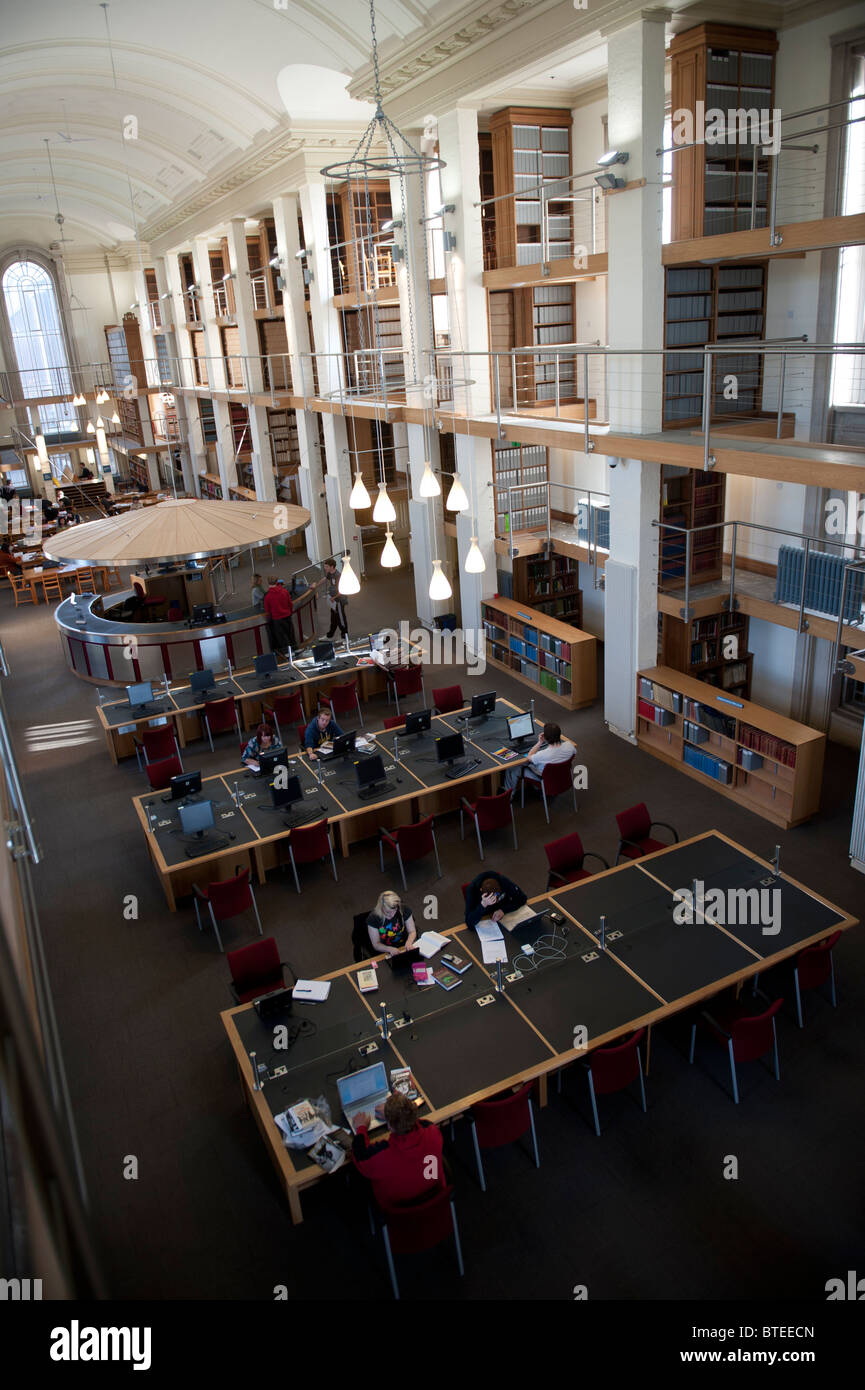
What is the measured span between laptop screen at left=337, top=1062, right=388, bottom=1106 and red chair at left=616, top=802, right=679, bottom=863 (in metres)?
3.27

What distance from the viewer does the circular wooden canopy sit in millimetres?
12227

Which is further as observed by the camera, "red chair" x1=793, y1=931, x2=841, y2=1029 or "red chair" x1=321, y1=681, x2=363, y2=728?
"red chair" x1=321, y1=681, x2=363, y2=728

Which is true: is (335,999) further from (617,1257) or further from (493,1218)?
(617,1257)

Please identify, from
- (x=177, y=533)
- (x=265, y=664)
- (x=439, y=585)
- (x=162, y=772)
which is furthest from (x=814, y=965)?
(x=177, y=533)

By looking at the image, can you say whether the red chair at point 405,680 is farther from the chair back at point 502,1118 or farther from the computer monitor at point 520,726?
the chair back at point 502,1118

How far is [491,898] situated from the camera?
6105mm

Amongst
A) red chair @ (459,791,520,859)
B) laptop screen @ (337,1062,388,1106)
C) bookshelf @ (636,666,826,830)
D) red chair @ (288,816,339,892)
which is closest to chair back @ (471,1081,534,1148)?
laptop screen @ (337,1062,388,1106)

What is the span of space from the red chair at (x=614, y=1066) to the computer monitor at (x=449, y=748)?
3683 mm

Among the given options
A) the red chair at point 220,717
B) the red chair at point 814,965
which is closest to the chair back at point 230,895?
the red chair at point 220,717

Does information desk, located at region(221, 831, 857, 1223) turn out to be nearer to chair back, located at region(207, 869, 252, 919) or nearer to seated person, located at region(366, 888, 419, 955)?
seated person, located at region(366, 888, 419, 955)

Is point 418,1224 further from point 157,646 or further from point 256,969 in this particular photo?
point 157,646

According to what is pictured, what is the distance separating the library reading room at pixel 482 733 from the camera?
479 centimetres

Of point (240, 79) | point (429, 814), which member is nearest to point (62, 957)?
point (429, 814)

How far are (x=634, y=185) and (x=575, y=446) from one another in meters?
2.39
